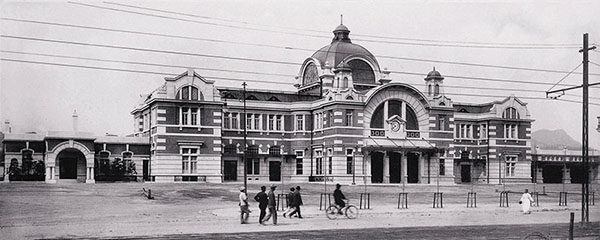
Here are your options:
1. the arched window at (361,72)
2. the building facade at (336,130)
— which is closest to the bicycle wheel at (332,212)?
→ the building facade at (336,130)

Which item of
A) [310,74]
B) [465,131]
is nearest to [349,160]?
[310,74]

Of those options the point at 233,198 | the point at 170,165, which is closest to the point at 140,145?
the point at 170,165

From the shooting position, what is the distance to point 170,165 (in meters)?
53.8

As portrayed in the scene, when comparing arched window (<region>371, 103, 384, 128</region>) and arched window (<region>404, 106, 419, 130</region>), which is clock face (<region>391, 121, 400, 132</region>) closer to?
arched window (<region>371, 103, 384, 128</region>)

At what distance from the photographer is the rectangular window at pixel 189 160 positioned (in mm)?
54594

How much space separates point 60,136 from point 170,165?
28.5 ft

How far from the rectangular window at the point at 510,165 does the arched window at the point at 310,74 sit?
2058 centimetres

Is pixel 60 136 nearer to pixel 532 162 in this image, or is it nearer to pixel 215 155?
pixel 215 155

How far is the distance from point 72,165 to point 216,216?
88.6 ft

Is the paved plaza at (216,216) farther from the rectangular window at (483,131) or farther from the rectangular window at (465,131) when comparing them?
the rectangular window at (465,131)

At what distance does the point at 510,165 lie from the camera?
66.5 meters

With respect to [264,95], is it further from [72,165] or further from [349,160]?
[72,165]

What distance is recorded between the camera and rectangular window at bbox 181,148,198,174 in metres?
54.6

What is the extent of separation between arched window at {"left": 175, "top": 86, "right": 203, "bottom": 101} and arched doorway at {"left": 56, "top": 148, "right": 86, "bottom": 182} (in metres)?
8.85
